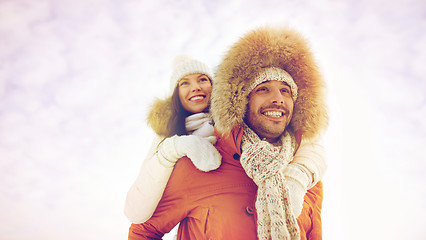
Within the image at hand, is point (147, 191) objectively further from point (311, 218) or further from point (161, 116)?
point (311, 218)

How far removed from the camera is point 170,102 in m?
2.99

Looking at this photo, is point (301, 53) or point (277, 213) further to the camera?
point (301, 53)

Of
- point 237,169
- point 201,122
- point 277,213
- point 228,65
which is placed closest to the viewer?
point 277,213

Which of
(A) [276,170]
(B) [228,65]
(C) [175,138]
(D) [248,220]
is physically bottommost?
(D) [248,220]

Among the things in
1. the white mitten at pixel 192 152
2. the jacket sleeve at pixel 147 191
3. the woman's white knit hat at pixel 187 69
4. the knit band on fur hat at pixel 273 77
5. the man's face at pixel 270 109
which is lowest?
the jacket sleeve at pixel 147 191

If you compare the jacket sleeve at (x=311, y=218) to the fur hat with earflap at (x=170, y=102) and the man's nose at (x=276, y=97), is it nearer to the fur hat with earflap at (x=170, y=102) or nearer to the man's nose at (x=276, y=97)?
the man's nose at (x=276, y=97)

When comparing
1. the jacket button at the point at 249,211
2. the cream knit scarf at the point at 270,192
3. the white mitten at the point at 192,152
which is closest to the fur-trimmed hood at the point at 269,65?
the white mitten at the point at 192,152

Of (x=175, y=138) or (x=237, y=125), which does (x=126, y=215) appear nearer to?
(x=175, y=138)

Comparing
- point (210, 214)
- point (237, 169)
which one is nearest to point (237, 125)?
point (237, 169)

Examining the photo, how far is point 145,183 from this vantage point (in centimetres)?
223

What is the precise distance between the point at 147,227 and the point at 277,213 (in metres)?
1.10

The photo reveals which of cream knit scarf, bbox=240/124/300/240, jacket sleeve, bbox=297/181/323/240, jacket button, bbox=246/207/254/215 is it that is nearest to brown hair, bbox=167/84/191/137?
cream knit scarf, bbox=240/124/300/240

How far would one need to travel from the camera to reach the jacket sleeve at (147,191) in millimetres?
2193

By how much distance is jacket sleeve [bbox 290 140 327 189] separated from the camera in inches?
81.7
